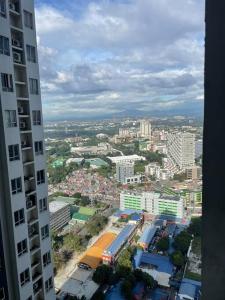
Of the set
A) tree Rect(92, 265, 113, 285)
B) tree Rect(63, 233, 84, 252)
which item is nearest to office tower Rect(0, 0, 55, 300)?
tree Rect(92, 265, 113, 285)

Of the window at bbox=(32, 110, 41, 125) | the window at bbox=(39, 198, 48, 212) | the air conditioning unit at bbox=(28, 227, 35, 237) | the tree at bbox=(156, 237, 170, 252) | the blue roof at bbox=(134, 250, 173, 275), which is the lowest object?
the blue roof at bbox=(134, 250, 173, 275)

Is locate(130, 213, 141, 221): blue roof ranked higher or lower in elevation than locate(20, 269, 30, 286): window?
lower

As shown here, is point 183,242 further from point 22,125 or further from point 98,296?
point 22,125

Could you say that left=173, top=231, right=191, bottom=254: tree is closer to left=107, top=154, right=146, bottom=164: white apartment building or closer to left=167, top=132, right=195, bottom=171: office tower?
left=167, top=132, right=195, bottom=171: office tower

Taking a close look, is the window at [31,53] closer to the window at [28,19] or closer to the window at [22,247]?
the window at [28,19]

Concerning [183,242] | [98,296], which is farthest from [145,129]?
[98,296]

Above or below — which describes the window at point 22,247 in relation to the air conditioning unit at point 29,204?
below

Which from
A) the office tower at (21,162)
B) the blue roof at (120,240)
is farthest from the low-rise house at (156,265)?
the office tower at (21,162)
